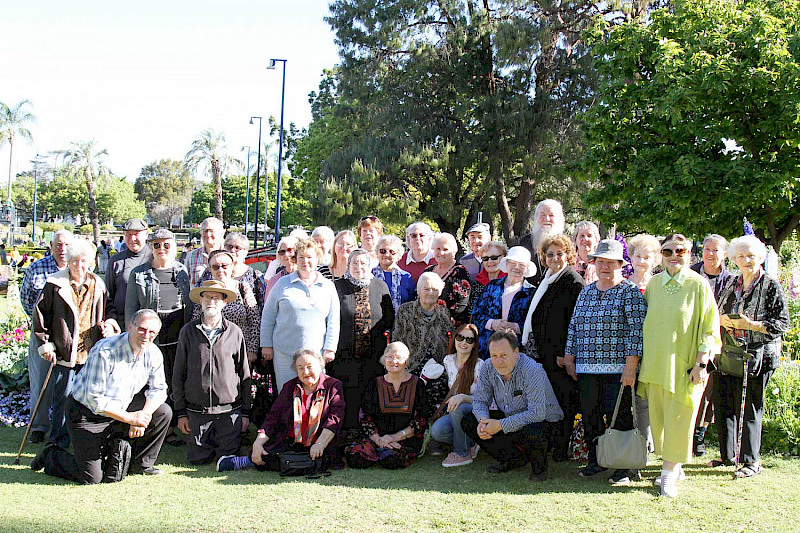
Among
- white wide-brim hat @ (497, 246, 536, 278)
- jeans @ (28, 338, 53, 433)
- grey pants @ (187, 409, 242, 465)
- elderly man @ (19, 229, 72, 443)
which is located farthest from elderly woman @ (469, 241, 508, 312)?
jeans @ (28, 338, 53, 433)

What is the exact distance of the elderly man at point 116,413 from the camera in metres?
5.30

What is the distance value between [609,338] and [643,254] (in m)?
0.81

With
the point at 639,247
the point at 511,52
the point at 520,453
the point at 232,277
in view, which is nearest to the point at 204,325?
the point at 232,277

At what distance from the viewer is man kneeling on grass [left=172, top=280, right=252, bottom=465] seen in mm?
5777

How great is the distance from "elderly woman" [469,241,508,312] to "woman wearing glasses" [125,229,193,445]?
8.02ft

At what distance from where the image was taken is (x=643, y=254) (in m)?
5.55

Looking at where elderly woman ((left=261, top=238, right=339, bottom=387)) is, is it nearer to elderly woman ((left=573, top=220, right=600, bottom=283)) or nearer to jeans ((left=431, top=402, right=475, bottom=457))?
jeans ((left=431, top=402, right=475, bottom=457))

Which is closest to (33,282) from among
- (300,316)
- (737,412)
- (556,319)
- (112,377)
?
(112,377)

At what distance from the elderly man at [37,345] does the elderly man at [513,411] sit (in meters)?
3.66

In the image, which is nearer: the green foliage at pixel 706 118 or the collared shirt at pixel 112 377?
the collared shirt at pixel 112 377

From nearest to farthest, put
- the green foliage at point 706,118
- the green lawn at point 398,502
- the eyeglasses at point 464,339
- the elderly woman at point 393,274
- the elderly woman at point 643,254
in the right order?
the green lawn at point 398,502
the elderly woman at point 643,254
the eyeglasses at point 464,339
the elderly woman at point 393,274
the green foliage at point 706,118

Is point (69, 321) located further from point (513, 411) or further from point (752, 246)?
point (752, 246)

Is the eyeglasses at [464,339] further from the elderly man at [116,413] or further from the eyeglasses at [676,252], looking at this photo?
the elderly man at [116,413]

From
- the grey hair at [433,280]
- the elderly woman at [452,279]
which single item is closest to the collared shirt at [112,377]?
the grey hair at [433,280]
